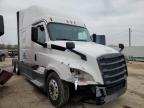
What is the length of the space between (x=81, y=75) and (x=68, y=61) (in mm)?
604

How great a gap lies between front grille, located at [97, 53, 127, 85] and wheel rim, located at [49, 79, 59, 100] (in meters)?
1.47

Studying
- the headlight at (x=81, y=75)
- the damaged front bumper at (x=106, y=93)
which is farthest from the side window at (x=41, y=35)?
the damaged front bumper at (x=106, y=93)

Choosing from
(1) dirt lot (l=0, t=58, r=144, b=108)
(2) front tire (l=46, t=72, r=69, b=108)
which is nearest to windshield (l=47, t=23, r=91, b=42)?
(2) front tire (l=46, t=72, r=69, b=108)

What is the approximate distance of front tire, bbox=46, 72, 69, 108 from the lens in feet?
18.1

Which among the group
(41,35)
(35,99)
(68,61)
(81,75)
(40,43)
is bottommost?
(35,99)

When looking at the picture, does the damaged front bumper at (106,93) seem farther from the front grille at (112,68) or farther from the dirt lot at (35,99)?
the dirt lot at (35,99)

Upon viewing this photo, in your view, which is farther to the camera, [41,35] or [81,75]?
[41,35]

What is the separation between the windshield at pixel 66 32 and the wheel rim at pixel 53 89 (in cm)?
146

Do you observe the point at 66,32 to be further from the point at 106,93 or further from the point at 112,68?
the point at 106,93

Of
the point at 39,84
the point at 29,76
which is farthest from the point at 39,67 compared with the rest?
the point at 29,76

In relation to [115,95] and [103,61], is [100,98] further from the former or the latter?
[103,61]

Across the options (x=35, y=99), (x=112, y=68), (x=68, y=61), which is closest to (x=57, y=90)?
(x=68, y=61)

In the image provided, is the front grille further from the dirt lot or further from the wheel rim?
the wheel rim

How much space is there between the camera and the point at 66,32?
7.07 metres
